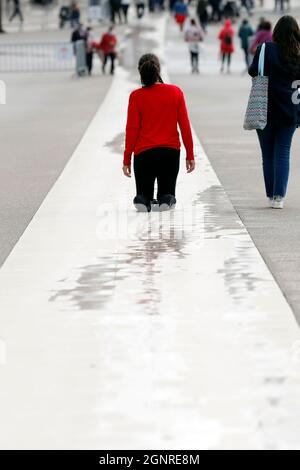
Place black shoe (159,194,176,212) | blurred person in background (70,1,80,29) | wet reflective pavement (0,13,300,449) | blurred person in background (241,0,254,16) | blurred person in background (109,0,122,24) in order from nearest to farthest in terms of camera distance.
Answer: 1. wet reflective pavement (0,13,300,449)
2. black shoe (159,194,176,212)
3. blurred person in background (70,1,80,29)
4. blurred person in background (109,0,122,24)
5. blurred person in background (241,0,254,16)

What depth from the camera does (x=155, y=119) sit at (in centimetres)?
1124

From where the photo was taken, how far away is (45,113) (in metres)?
23.9

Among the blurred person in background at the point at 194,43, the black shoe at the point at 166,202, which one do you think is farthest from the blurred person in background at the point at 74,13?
the black shoe at the point at 166,202

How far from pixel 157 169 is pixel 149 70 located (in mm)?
840

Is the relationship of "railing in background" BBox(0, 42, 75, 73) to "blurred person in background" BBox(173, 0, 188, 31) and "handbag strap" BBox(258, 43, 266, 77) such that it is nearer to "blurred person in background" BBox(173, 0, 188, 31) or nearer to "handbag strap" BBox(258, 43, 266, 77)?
"blurred person in background" BBox(173, 0, 188, 31)

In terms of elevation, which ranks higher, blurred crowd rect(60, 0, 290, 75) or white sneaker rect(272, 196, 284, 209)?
white sneaker rect(272, 196, 284, 209)

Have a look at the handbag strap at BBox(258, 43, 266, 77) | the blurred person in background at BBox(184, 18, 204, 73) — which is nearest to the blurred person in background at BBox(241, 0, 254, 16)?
the blurred person in background at BBox(184, 18, 204, 73)

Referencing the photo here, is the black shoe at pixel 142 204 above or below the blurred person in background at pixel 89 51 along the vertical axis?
above

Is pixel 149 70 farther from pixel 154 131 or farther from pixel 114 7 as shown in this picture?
pixel 114 7

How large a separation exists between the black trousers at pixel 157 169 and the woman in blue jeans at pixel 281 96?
30.0 inches

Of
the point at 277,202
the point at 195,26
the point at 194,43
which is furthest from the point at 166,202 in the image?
the point at 195,26

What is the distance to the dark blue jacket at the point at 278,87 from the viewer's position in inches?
435

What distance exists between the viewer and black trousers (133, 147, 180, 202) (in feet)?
37.2

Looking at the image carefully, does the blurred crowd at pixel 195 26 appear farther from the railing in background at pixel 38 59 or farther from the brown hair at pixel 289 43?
the brown hair at pixel 289 43
